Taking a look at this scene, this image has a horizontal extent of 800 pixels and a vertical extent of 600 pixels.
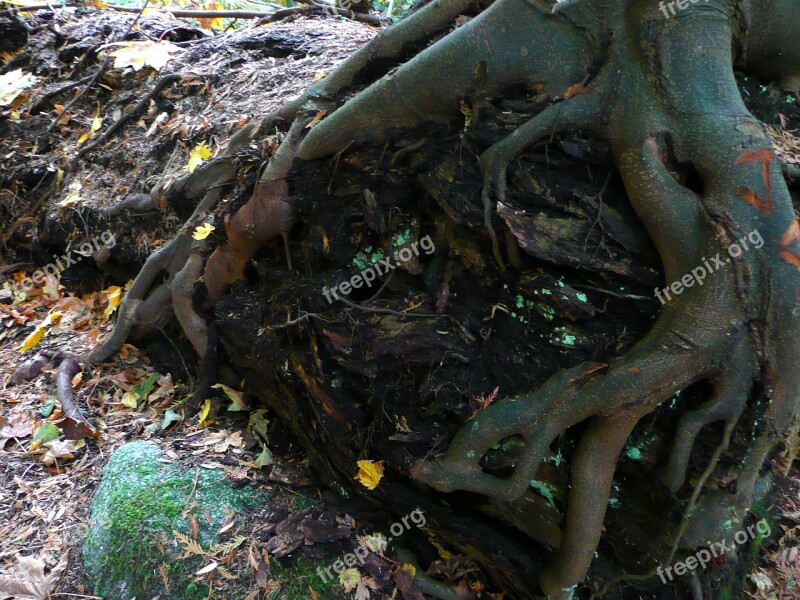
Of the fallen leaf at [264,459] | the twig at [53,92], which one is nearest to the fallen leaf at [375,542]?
the fallen leaf at [264,459]

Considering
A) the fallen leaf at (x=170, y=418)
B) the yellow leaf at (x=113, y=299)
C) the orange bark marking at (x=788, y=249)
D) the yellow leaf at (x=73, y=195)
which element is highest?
the orange bark marking at (x=788, y=249)

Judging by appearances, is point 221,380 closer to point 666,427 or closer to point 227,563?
point 227,563

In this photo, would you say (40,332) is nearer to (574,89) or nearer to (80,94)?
(80,94)

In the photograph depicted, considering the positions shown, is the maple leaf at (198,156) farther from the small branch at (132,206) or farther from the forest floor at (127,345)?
the small branch at (132,206)

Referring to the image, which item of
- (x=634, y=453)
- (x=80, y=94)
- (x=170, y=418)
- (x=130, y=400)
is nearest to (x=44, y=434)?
(x=130, y=400)

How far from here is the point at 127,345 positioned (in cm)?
463

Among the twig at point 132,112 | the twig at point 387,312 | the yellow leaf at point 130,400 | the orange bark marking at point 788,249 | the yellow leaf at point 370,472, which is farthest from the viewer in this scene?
the twig at point 132,112

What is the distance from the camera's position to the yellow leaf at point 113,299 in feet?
15.7

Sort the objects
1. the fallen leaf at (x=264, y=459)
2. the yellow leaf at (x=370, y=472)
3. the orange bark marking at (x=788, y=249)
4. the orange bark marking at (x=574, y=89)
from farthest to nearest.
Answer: the fallen leaf at (x=264, y=459) → the yellow leaf at (x=370, y=472) → the orange bark marking at (x=574, y=89) → the orange bark marking at (x=788, y=249)

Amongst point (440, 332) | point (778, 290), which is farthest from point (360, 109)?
point (778, 290)

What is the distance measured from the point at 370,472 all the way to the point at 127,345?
104 inches

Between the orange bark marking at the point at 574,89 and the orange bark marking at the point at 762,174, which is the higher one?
the orange bark marking at the point at 574,89

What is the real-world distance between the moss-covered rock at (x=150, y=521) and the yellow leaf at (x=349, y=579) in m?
0.69

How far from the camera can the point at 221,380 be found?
415cm
